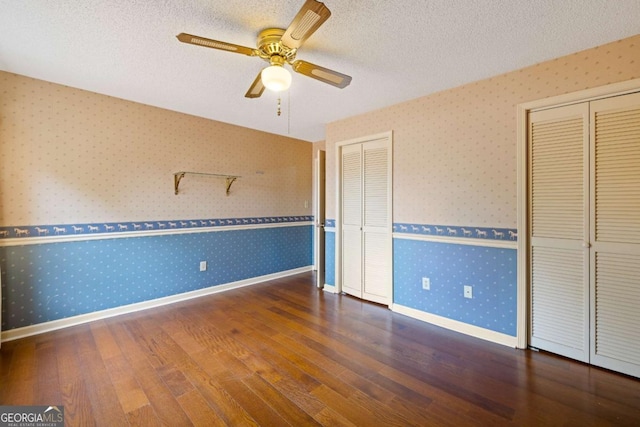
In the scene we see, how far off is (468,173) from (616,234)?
109cm

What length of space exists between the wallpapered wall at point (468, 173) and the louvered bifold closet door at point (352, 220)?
0.54 meters

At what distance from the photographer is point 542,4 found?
5.20 ft

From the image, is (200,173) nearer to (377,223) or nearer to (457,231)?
(377,223)

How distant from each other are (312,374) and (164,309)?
2128 mm

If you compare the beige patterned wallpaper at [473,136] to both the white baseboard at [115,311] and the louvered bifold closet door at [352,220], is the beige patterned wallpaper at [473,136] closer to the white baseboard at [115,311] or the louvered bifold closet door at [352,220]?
the louvered bifold closet door at [352,220]

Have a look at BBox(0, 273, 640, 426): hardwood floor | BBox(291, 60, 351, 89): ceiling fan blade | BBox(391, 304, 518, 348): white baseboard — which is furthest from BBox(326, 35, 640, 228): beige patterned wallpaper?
BBox(291, 60, 351, 89): ceiling fan blade

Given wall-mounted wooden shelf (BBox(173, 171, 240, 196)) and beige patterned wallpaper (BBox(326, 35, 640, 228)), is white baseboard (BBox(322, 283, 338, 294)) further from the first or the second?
wall-mounted wooden shelf (BBox(173, 171, 240, 196))

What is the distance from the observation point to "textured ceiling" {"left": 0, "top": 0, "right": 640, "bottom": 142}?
5.32 feet

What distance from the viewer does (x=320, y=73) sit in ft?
6.09

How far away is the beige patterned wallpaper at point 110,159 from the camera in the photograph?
8.14ft

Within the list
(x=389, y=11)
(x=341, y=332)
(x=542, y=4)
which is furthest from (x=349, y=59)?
(x=341, y=332)

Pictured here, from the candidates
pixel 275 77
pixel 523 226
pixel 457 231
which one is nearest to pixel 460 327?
pixel 457 231

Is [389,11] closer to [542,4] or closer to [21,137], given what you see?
[542,4]

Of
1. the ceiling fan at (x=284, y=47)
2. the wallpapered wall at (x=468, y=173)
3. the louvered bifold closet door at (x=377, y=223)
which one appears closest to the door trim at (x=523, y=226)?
the wallpapered wall at (x=468, y=173)
